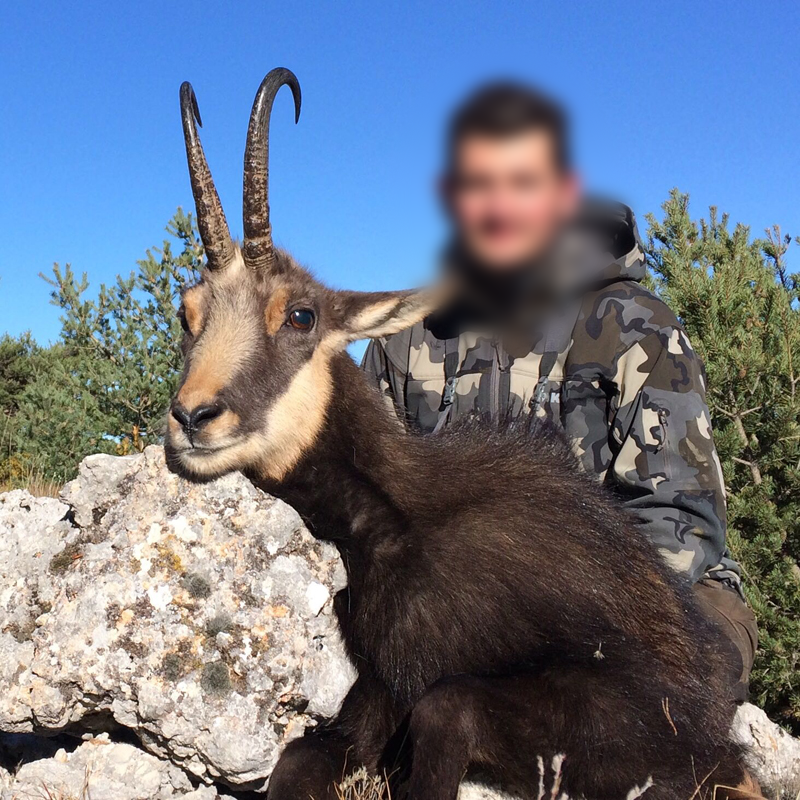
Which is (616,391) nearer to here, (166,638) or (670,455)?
(670,455)

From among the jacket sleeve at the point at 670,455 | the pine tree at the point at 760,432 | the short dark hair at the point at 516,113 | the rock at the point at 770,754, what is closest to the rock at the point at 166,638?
the jacket sleeve at the point at 670,455

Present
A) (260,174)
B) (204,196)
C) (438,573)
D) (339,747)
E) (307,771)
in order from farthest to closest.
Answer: (204,196) < (260,174) < (339,747) < (438,573) < (307,771)

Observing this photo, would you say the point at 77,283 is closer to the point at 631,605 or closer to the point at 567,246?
the point at 567,246

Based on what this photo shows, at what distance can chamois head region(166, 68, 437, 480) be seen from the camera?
432cm

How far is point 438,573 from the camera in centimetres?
428

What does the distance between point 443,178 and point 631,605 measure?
11.6 feet

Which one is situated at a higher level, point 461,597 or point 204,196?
point 204,196

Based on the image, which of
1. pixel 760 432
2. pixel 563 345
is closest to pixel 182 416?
pixel 563 345

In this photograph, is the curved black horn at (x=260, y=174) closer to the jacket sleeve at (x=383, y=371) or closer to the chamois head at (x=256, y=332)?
the chamois head at (x=256, y=332)

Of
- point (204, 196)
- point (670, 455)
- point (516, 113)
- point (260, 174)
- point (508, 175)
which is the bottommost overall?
point (670, 455)

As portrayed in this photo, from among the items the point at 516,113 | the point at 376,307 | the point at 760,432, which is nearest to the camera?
the point at 376,307

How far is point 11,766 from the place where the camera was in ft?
15.5

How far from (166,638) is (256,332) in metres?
1.63

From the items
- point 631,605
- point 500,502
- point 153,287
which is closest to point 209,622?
point 500,502
